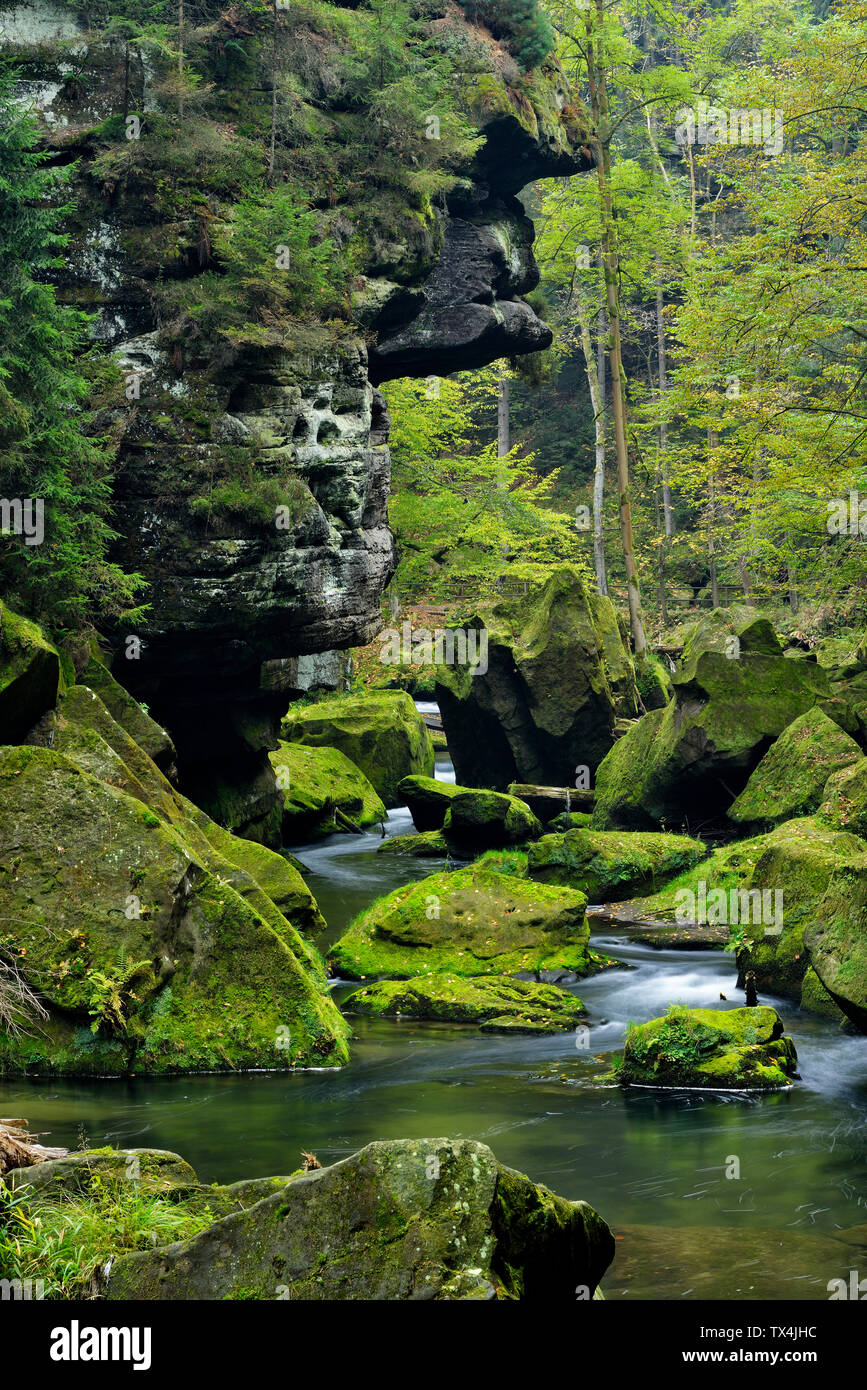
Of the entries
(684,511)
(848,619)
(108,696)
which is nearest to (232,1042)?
(108,696)

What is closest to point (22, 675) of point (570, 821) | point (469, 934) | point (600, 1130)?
point (469, 934)

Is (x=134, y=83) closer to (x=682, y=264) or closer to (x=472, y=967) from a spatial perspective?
(x=472, y=967)

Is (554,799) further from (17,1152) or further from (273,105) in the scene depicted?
(17,1152)

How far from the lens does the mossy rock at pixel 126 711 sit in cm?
1231

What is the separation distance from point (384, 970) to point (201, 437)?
275 inches

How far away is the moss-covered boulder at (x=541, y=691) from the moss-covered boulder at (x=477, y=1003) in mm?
10623

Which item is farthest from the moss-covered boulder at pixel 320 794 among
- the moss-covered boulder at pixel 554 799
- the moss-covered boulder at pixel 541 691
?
the moss-covered boulder at pixel 554 799

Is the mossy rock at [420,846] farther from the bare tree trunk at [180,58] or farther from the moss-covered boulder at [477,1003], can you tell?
the bare tree trunk at [180,58]

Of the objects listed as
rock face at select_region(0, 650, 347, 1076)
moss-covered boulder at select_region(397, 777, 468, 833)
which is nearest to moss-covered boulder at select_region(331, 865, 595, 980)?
rock face at select_region(0, 650, 347, 1076)

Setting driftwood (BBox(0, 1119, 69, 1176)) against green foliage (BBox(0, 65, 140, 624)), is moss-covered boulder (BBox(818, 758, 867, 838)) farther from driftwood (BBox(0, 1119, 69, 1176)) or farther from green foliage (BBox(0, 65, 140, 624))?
driftwood (BBox(0, 1119, 69, 1176))

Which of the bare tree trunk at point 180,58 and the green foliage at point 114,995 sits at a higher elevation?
the bare tree trunk at point 180,58

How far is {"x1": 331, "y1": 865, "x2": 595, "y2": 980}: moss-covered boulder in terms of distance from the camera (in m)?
12.3

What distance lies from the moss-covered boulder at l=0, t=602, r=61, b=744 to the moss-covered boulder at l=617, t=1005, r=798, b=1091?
5931 mm
